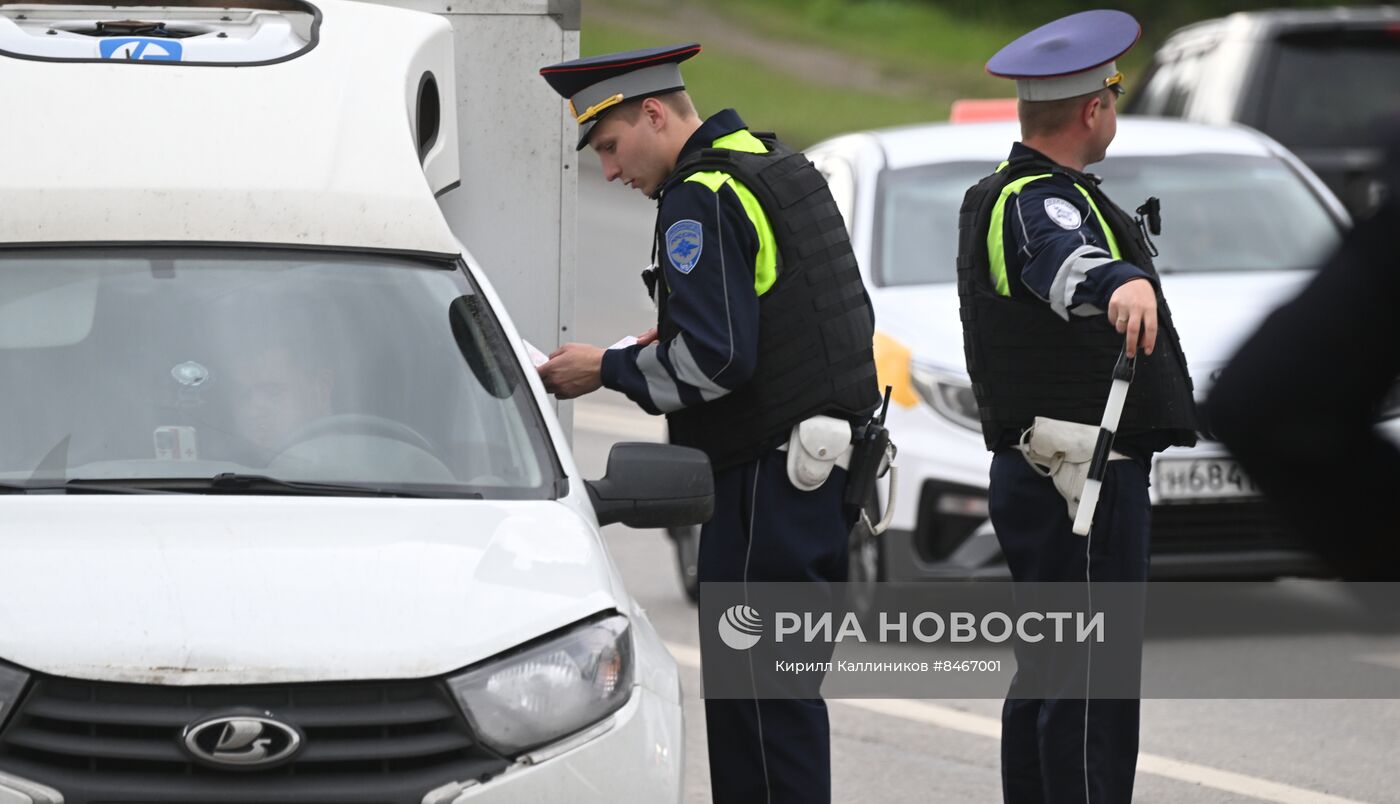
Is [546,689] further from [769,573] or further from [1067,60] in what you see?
[1067,60]

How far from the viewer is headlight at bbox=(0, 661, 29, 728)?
3.45 metres

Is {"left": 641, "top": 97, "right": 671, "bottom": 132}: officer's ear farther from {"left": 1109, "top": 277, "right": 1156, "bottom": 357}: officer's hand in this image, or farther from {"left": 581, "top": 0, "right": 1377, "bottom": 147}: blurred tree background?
{"left": 581, "top": 0, "right": 1377, "bottom": 147}: blurred tree background

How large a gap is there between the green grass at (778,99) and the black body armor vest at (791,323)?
18357 millimetres

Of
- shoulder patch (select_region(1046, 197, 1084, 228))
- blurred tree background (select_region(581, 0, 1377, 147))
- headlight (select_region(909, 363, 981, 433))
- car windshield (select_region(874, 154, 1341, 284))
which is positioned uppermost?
shoulder patch (select_region(1046, 197, 1084, 228))

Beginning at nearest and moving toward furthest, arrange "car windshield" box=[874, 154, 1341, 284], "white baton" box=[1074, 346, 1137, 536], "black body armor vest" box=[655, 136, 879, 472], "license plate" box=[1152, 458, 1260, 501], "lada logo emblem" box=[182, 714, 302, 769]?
"lada logo emblem" box=[182, 714, 302, 769] < "white baton" box=[1074, 346, 1137, 536] < "black body armor vest" box=[655, 136, 879, 472] < "license plate" box=[1152, 458, 1260, 501] < "car windshield" box=[874, 154, 1341, 284]

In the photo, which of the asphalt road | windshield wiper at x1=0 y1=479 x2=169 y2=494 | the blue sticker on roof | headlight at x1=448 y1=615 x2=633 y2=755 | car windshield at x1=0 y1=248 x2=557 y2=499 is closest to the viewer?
headlight at x1=448 y1=615 x2=633 y2=755

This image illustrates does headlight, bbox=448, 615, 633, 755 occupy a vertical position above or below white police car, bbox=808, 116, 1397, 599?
above

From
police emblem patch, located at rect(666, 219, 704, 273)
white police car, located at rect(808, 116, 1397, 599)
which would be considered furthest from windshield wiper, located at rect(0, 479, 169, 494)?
white police car, located at rect(808, 116, 1397, 599)

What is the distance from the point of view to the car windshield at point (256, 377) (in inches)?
167

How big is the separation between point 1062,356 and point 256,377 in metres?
1.73

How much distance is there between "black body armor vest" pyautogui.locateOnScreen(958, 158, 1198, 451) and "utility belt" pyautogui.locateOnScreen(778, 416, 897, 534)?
32 centimetres

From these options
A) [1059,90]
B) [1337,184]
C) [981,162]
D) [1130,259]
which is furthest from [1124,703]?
[1337,184]

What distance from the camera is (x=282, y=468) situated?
13.9 ft

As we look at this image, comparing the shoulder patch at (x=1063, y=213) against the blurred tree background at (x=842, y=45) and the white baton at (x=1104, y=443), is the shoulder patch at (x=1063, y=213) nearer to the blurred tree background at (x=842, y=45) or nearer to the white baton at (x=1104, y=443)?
the white baton at (x=1104, y=443)
